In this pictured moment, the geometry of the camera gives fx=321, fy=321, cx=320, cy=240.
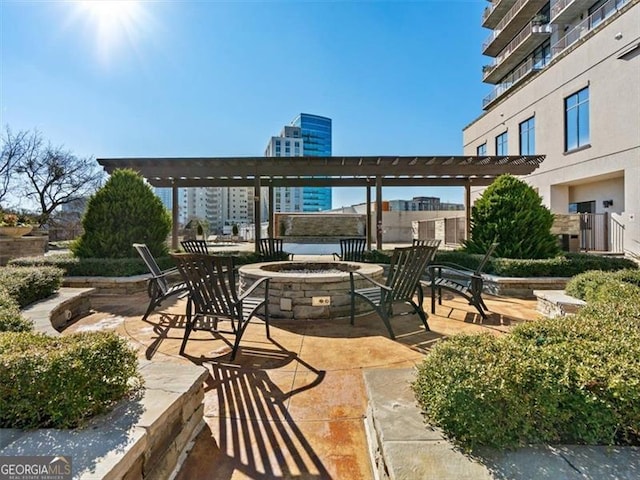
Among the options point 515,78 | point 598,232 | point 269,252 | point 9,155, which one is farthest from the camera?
point 515,78

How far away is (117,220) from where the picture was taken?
6727 mm

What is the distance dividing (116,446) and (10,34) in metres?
6.32

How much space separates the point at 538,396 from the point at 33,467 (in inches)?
75.4

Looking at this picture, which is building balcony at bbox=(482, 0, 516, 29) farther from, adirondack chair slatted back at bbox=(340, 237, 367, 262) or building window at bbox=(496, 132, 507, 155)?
adirondack chair slatted back at bbox=(340, 237, 367, 262)

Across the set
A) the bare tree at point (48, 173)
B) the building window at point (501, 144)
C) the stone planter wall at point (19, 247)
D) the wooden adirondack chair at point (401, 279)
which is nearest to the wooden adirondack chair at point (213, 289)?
the wooden adirondack chair at point (401, 279)

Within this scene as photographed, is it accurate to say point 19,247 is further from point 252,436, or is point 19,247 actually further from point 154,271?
point 252,436

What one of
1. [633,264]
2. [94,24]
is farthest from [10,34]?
[633,264]

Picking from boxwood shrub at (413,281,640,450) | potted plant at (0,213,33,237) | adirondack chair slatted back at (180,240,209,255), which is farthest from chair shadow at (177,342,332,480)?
potted plant at (0,213,33,237)

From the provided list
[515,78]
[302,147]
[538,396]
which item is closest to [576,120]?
[515,78]

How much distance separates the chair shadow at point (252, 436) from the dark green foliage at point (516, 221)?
5.52 metres

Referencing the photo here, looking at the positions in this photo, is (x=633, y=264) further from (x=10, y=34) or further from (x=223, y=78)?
(x=10, y=34)

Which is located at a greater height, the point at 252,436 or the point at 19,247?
the point at 19,247

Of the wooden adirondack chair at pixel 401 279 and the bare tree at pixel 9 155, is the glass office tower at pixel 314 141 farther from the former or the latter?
the wooden adirondack chair at pixel 401 279

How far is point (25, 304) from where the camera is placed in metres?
3.74
